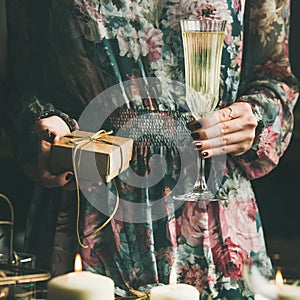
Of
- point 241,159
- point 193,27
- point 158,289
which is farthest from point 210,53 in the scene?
point 158,289

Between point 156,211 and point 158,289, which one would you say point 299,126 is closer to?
point 156,211

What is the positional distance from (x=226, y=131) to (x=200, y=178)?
8 centimetres

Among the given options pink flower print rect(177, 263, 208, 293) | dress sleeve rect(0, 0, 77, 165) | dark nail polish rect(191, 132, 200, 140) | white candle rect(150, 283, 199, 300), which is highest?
dress sleeve rect(0, 0, 77, 165)

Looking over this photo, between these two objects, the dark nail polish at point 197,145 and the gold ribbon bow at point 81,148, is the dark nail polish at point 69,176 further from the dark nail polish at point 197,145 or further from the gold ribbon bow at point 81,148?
the dark nail polish at point 197,145

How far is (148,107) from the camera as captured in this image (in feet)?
4.12

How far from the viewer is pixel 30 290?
1.20 metres

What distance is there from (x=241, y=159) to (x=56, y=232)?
288 mm

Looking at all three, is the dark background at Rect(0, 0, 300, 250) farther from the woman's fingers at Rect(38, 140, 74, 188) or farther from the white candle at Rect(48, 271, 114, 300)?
the white candle at Rect(48, 271, 114, 300)

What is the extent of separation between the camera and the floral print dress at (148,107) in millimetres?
1239

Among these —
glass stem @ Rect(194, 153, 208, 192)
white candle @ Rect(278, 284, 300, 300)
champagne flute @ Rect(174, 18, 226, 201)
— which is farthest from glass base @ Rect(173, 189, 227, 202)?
white candle @ Rect(278, 284, 300, 300)

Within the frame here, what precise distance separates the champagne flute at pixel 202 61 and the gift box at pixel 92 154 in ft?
0.37

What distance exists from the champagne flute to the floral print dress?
2 centimetres

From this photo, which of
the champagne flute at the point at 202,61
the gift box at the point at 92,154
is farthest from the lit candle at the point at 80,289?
the champagne flute at the point at 202,61

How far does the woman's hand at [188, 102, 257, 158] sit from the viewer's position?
1254mm
